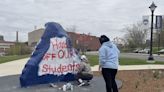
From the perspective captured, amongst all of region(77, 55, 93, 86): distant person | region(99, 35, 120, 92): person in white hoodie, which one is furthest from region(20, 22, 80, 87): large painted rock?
region(99, 35, 120, 92): person in white hoodie

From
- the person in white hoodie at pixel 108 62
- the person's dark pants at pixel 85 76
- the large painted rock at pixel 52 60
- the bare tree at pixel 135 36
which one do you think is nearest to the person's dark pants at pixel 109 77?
the person in white hoodie at pixel 108 62

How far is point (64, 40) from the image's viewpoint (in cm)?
1395

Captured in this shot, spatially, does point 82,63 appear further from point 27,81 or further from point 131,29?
point 131,29

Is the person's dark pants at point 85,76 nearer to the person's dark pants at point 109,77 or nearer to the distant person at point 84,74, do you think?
the distant person at point 84,74

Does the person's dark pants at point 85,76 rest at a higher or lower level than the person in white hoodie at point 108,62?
lower

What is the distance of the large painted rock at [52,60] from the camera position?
12992 mm

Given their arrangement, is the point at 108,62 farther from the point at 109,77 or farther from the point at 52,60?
the point at 52,60

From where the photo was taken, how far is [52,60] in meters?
13.6

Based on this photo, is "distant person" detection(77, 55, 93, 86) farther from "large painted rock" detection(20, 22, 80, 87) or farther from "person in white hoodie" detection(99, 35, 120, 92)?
"person in white hoodie" detection(99, 35, 120, 92)

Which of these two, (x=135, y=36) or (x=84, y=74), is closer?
(x=84, y=74)

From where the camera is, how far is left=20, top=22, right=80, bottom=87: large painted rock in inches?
512

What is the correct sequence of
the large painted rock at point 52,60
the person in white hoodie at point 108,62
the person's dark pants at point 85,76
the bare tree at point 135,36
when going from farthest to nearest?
1. the bare tree at point 135,36
2. the large painted rock at point 52,60
3. the person's dark pants at point 85,76
4. the person in white hoodie at point 108,62

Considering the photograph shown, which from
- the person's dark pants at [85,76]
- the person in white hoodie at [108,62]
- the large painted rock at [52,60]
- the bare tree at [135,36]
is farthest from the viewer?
the bare tree at [135,36]

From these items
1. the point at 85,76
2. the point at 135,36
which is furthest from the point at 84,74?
the point at 135,36
